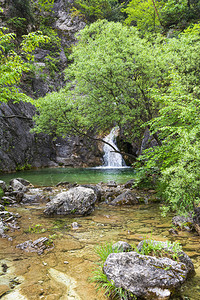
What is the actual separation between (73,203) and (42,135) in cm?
2073

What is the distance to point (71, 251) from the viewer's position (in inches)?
157

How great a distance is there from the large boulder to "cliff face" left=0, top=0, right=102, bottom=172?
9.79m

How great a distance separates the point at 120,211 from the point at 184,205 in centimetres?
347

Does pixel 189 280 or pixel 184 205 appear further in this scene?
pixel 184 205

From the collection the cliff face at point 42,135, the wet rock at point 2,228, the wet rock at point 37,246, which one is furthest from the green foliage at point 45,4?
the wet rock at point 37,246

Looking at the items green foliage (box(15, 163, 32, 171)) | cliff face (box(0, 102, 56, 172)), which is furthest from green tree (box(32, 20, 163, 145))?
green foliage (box(15, 163, 32, 171))

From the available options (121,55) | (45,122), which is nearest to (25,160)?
(45,122)

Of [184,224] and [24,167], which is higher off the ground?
[184,224]

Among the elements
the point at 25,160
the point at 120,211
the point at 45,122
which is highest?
the point at 45,122

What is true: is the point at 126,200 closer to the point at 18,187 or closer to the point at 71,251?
the point at 71,251

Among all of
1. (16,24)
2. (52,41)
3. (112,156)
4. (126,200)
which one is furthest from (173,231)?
(52,41)

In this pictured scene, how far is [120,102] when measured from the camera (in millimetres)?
10773

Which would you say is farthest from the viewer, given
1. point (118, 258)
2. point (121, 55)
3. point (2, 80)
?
point (121, 55)

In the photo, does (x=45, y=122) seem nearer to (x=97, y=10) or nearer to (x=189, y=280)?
(x=189, y=280)
